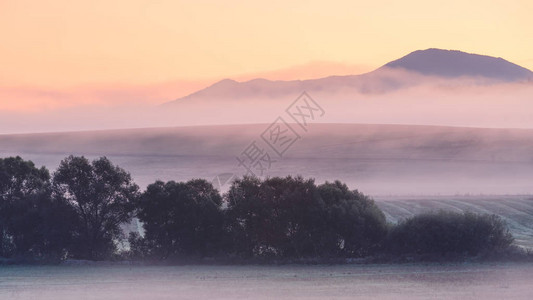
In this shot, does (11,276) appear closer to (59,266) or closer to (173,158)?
(59,266)

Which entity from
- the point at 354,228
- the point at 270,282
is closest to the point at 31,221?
the point at 270,282

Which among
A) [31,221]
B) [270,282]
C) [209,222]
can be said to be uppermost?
[31,221]

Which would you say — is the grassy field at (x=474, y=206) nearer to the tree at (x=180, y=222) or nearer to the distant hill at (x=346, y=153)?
the distant hill at (x=346, y=153)

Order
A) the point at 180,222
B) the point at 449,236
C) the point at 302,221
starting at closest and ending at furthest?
the point at 449,236 → the point at 302,221 → the point at 180,222

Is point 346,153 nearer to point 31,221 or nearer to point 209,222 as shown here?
point 209,222

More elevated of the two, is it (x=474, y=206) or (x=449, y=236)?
(x=474, y=206)

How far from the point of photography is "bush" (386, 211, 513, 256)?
3672 cm

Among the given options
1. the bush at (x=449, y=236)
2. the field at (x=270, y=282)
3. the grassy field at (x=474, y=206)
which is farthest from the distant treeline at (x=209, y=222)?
the grassy field at (x=474, y=206)

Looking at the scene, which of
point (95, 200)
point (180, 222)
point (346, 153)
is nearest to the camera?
point (180, 222)

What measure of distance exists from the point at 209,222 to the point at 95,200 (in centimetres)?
618

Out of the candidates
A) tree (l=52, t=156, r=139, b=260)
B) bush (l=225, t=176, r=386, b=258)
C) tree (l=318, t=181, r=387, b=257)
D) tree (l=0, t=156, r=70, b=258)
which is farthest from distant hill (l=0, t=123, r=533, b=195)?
tree (l=0, t=156, r=70, b=258)

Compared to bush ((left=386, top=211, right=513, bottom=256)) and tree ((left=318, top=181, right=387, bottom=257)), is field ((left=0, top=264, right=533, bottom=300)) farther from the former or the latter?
tree ((left=318, top=181, right=387, bottom=257))

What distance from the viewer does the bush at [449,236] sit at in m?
36.7

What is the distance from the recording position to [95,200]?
40.0 m
